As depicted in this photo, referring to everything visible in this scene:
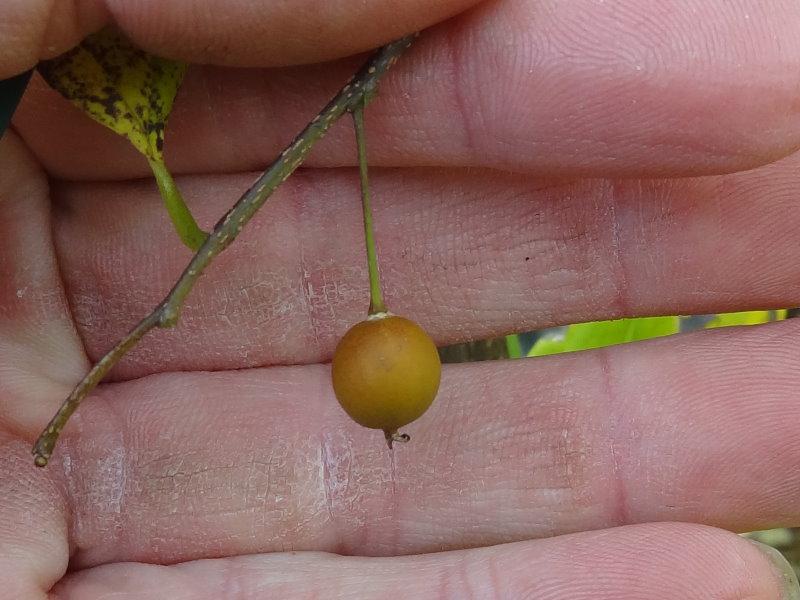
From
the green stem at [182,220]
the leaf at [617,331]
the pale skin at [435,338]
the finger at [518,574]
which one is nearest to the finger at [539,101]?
the pale skin at [435,338]

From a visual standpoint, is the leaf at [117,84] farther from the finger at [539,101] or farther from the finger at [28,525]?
the finger at [28,525]

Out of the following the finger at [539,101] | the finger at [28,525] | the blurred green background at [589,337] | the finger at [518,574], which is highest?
the finger at [539,101]

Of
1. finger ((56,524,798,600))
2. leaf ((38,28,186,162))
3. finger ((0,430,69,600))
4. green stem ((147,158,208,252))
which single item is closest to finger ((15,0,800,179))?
leaf ((38,28,186,162))

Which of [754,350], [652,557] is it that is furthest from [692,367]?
[652,557]

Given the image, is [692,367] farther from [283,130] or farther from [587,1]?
[283,130]

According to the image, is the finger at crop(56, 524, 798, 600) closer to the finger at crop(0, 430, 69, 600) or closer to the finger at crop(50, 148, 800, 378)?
the finger at crop(0, 430, 69, 600)

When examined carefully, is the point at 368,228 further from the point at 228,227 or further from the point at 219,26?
the point at 219,26
